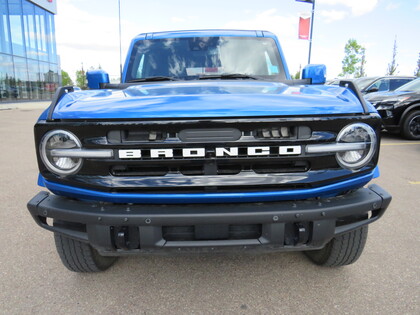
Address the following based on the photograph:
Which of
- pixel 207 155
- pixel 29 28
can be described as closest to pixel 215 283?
pixel 207 155

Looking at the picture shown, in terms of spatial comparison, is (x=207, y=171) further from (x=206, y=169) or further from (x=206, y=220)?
(x=206, y=220)

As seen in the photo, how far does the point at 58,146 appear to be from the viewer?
1797 millimetres

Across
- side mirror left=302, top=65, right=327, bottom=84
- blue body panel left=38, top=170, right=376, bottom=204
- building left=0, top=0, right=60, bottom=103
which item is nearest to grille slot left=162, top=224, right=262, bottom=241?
blue body panel left=38, top=170, right=376, bottom=204

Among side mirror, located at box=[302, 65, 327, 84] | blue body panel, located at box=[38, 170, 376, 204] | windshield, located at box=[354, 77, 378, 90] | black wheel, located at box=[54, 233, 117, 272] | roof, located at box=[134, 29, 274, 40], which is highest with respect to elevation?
roof, located at box=[134, 29, 274, 40]

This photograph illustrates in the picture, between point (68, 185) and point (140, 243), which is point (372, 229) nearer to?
point (140, 243)

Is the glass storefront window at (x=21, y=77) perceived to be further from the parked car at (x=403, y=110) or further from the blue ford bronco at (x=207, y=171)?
the blue ford bronco at (x=207, y=171)

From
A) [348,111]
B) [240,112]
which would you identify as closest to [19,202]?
[240,112]

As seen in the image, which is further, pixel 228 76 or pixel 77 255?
A: pixel 228 76

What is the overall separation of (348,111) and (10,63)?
2588 cm

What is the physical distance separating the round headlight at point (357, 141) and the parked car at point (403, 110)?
24.2ft

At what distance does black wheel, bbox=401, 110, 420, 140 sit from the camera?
8.14 metres

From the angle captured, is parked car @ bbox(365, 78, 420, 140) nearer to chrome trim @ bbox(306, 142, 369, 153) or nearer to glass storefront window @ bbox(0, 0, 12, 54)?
chrome trim @ bbox(306, 142, 369, 153)

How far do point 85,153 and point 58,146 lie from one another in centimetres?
17

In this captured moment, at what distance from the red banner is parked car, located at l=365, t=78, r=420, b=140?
9.57m
